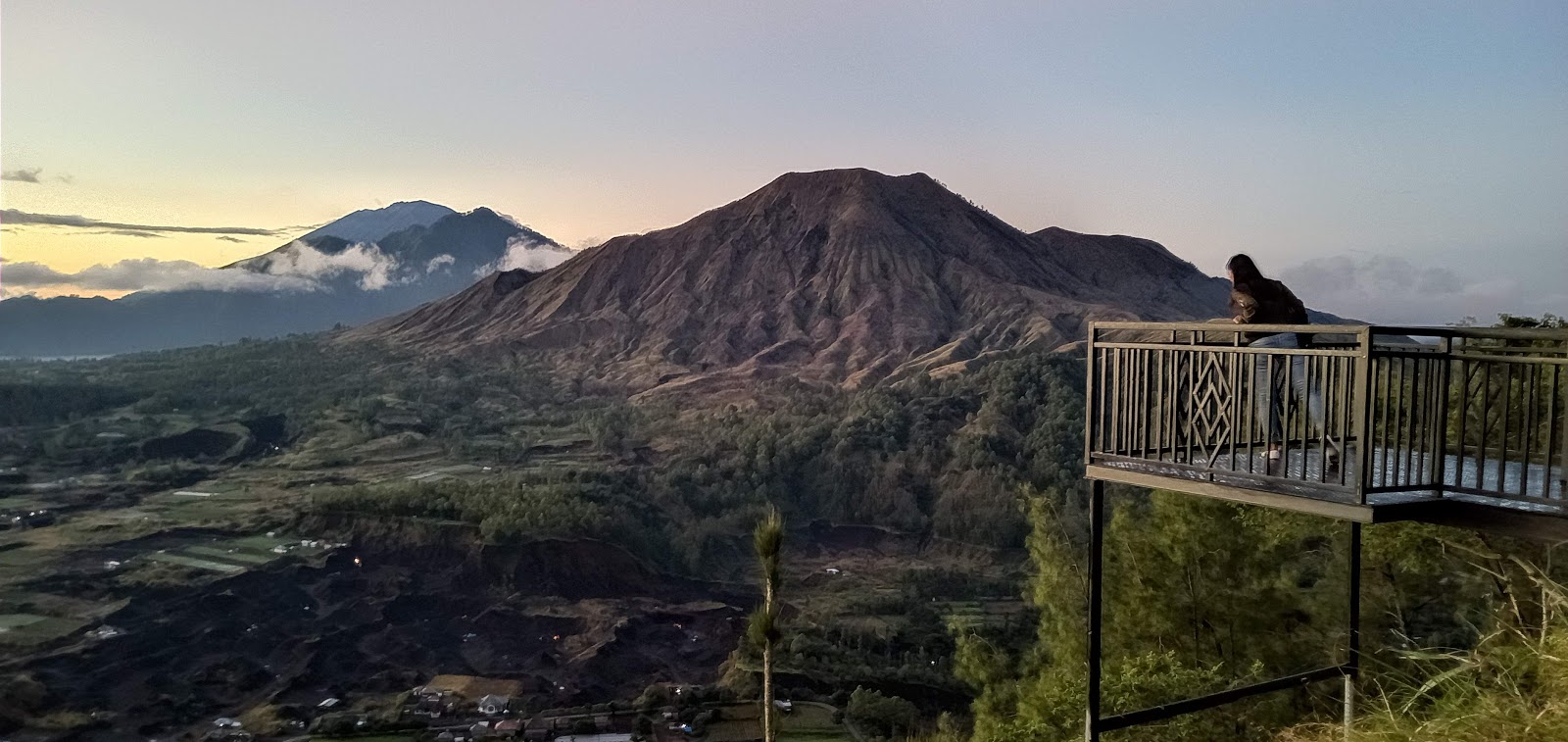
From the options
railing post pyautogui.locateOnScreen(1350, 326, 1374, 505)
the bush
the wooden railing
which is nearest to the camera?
railing post pyautogui.locateOnScreen(1350, 326, 1374, 505)

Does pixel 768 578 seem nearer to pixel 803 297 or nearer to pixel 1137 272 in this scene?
pixel 803 297

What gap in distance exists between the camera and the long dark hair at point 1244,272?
5.04m

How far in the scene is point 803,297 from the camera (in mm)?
88750

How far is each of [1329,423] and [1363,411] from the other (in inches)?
27.9

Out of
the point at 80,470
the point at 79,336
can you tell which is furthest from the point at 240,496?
the point at 79,336

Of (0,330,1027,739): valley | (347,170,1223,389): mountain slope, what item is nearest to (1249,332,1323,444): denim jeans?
(0,330,1027,739): valley

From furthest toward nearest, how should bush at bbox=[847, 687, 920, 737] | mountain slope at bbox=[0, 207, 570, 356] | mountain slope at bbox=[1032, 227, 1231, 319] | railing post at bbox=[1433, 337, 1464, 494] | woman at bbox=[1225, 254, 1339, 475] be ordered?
1. mountain slope at bbox=[0, 207, 570, 356]
2. mountain slope at bbox=[1032, 227, 1231, 319]
3. bush at bbox=[847, 687, 920, 737]
4. woman at bbox=[1225, 254, 1339, 475]
5. railing post at bbox=[1433, 337, 1464, 494]

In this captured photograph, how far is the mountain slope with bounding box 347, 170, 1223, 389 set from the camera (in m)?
78.0

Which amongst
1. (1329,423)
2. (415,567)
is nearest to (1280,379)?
(1329,423)

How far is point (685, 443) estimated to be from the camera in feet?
218

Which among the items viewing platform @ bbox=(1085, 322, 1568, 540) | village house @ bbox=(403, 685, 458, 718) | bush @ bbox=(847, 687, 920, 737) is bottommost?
village house @ bbox=(403, 685, 458, 718)

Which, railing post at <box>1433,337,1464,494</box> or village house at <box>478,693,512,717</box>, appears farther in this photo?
village house at <box>478,693,512,717</box>

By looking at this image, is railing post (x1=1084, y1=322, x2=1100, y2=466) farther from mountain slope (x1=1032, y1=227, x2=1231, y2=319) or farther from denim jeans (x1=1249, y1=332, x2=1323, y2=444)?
mountain slope (x1=1032, y1=227, x2=1231, y2=319)

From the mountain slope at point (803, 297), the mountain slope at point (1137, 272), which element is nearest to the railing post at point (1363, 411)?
the mountain slope at point (803, 297)
